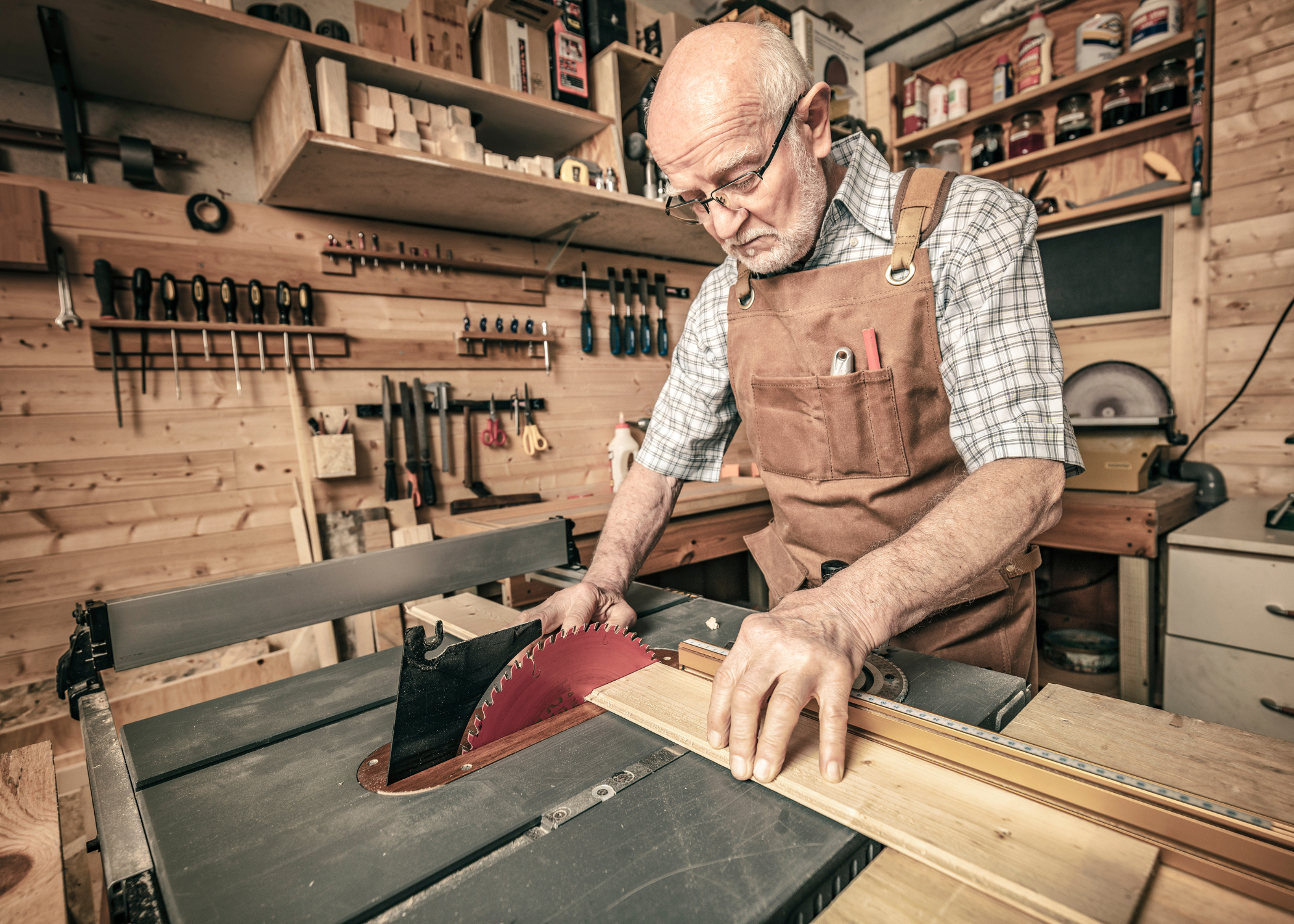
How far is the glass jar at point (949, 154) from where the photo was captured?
3041 mm

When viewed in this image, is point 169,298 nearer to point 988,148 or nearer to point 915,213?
point 915,213

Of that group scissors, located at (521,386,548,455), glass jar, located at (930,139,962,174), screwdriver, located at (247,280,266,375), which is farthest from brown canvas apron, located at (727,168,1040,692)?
glass jar, located at (930,139,962,174)

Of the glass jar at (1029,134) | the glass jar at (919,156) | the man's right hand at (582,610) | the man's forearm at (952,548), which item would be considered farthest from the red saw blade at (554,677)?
the glass jar at (919,156)

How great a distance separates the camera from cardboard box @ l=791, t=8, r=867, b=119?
2.83 metres

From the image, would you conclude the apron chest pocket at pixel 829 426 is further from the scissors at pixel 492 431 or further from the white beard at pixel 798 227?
the scissors at pixel 492 431

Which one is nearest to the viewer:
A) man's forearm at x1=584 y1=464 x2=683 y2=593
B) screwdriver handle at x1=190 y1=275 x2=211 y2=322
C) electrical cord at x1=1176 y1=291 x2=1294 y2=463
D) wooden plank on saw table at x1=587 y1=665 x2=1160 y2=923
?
wooden plank on saw table at x1=587 y1=665 x2=1160 y2=923

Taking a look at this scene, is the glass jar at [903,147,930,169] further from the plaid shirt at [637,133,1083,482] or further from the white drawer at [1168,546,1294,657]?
the plaid shirt at [637,133,1083,482]

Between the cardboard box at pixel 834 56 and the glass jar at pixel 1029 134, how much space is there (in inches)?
30.3

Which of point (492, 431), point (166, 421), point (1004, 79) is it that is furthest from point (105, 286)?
point (1004, 79)

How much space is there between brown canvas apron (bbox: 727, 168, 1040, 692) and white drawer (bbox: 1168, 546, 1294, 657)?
1.04 m

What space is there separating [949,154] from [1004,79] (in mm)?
357

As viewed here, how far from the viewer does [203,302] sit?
180 cm

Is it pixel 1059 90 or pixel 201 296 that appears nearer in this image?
pixel 201 296

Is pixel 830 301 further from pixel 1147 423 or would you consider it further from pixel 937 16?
pixel 937 16
